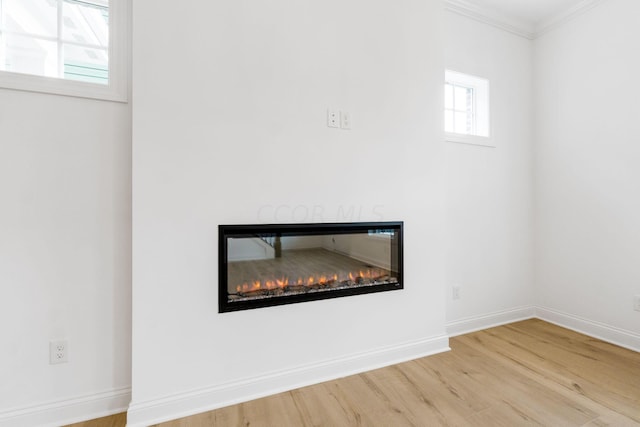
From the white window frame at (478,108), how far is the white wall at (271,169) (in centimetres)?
57

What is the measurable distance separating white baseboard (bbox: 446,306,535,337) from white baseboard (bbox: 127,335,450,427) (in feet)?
1.49

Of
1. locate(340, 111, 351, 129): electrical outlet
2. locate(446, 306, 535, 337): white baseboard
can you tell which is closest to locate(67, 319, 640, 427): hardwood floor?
locate(446, 306, 535, 337): white baseboard


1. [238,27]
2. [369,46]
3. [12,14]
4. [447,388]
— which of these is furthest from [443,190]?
[12,14]

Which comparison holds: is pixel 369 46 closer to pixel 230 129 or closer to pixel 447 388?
pixel 230 129

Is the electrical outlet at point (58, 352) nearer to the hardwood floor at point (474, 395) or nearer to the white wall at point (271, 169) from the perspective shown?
the white wall at point (271, 169)

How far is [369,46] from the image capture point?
197 centimetres

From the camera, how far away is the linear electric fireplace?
165 cm

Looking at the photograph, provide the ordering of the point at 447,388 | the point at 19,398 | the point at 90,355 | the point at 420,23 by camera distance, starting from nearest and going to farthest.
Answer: the point at 19,398 → the point at 90,355 → the point at 447,388 → the point at 420,23

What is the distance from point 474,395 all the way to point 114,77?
266 centimetres

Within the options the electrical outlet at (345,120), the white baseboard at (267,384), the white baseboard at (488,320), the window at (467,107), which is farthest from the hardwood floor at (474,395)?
the window at (467,107)

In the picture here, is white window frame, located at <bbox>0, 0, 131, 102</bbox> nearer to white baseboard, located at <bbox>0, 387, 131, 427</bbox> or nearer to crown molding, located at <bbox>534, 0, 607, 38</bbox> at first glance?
white baseboard, located at <bbox>0, 387, 131, 427</bbox>

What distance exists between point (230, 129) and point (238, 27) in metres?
0.57

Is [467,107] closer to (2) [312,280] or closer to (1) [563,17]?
(1) [563,17]

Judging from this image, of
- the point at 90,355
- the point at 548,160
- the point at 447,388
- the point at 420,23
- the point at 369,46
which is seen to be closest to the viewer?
the point at 90,355
